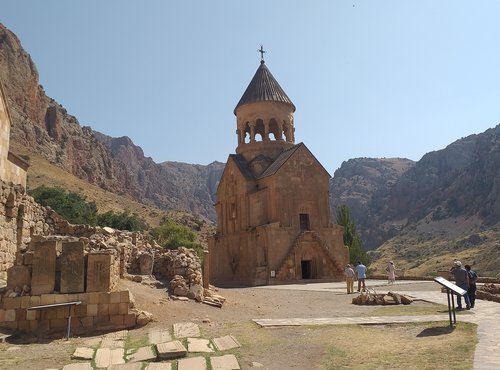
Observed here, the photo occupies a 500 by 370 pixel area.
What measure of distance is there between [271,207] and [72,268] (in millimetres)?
19179

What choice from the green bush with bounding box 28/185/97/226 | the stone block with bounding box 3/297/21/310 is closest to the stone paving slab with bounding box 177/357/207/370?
the stone block with bounding box 3/297/21/310

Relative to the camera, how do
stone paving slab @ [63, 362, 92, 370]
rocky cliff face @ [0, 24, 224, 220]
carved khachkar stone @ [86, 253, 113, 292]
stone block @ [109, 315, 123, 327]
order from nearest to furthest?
stone paving slab @ [63, 362, 92, 370], stone block @ [109, 315, 123, 327], carved khachkar stone @ [86, 253, 113, 292], rocky cliff face @ [0, 24, 224, 220]

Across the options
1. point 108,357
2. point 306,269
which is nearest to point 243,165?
point 306,269

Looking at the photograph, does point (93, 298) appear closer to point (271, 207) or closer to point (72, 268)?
point (72, 268)

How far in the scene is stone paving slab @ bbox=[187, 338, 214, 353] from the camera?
21.3 ft

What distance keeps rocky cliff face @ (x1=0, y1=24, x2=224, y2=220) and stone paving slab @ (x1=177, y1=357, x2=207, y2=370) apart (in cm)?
5567

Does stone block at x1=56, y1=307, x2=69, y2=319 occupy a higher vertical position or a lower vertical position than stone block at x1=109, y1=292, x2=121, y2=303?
lower

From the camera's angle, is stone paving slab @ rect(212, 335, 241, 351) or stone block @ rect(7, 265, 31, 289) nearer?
stone paving slab @ rect(212, 335, 241, 351)

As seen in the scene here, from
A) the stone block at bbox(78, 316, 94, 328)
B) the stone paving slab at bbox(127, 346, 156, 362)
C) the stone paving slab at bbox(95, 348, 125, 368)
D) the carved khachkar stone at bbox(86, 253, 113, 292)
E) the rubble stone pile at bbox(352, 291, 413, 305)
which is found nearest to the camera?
the stone paving slab at bbox(95, 348, 125, 368)

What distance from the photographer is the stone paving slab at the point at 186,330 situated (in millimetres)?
7465

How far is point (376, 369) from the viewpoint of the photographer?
548 centimetres

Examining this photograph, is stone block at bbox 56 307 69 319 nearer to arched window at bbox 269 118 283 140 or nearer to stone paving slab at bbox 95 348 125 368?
stone paving slab at bbox 95 348 125 368

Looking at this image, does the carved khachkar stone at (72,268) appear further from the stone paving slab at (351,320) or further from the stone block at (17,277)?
the stone paving slab at (351,320)

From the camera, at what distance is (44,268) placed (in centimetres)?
843
